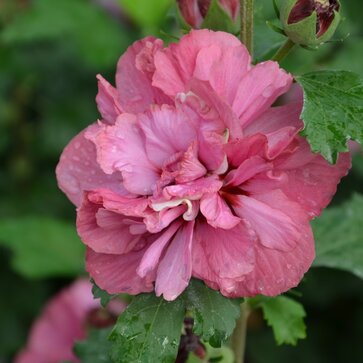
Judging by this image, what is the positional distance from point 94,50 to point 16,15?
33 cm

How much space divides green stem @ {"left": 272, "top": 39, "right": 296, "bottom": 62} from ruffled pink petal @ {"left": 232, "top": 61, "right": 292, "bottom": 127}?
0.40 ft

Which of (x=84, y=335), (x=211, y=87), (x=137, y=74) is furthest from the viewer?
(x=84, y=335)

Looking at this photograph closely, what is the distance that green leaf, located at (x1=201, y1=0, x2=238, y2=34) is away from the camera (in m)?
1.19

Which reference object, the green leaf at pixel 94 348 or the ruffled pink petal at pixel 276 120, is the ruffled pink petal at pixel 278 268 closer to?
the ruffled pink petal at pixel 276 120

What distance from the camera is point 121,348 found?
43.8 inches

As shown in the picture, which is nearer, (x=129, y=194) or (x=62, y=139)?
(x=129, y=194)

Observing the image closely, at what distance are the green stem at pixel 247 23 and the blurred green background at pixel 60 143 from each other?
1.00m

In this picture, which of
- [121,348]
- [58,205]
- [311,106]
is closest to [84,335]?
[58,205]

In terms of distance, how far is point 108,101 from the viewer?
1.12 m

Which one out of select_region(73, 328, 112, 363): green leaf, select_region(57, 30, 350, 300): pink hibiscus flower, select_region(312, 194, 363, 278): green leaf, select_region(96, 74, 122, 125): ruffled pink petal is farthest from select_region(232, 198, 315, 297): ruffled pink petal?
select_region(73, 328, 112, 363): green leaf

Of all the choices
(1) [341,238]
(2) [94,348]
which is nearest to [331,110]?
(1) [341,238]

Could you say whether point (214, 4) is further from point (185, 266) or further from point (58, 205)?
point (58, 205)

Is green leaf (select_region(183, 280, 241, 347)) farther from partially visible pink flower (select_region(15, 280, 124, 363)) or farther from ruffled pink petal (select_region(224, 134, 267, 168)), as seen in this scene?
partially visible pink flower (select_region(15, 280, 124, 363))

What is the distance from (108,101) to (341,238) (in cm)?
60
